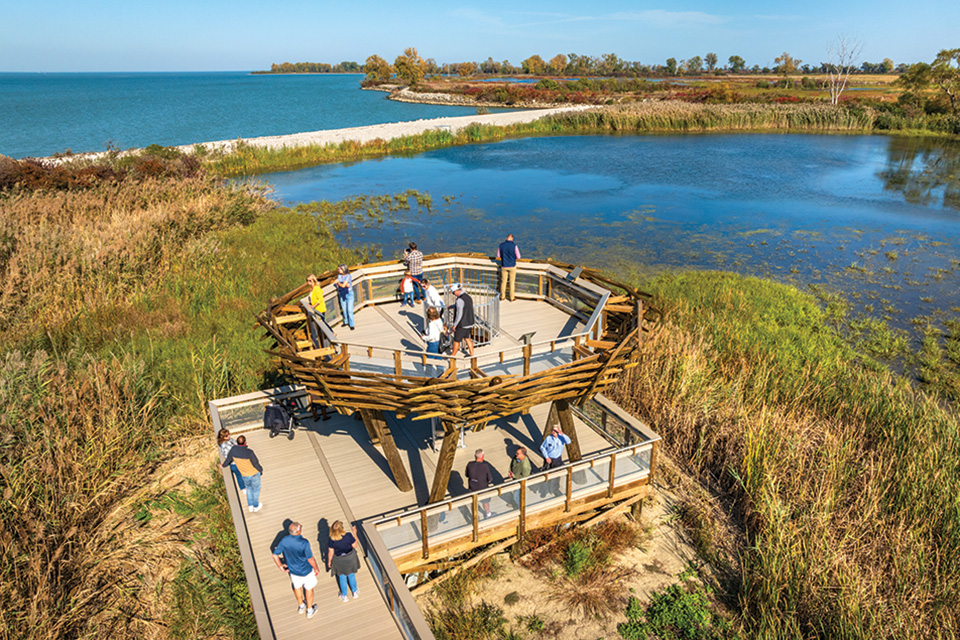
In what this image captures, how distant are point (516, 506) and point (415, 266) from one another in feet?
17.9

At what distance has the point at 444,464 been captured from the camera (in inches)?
354

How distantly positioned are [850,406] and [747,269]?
44.6 feet

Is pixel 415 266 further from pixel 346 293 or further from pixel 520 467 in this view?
pixel 520 467

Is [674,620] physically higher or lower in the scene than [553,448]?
lower

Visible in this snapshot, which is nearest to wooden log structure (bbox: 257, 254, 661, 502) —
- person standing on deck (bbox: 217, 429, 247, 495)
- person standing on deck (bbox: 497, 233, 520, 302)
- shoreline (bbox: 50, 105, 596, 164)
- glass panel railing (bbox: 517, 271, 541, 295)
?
person standing on deck (bbox: 217, 429, 247, 495)

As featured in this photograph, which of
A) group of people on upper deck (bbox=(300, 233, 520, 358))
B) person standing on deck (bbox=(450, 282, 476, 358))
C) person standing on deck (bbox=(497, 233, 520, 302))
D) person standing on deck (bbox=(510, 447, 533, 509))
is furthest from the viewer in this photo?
person standing on deck (bbox=(497, 233, 520, 302))

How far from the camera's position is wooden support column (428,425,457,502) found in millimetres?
8680

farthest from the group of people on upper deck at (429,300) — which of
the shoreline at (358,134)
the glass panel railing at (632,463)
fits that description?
the shoreline at (358,134)

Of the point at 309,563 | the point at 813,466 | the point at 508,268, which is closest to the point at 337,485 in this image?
the point at 309,563

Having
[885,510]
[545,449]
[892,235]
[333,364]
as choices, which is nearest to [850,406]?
[885,510]

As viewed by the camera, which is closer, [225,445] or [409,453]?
[225,445]

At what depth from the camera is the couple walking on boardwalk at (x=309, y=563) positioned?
776 cm

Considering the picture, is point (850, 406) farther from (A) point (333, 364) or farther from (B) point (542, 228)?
(B) point (542, 228)

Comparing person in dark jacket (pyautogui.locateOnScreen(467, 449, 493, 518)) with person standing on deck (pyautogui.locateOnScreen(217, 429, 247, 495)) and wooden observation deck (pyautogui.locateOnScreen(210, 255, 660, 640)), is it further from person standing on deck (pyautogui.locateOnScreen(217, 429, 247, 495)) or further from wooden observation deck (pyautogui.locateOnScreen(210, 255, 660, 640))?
person standing on deck (pyautogui.locateOnScreen(217, 429, 247, 495))
